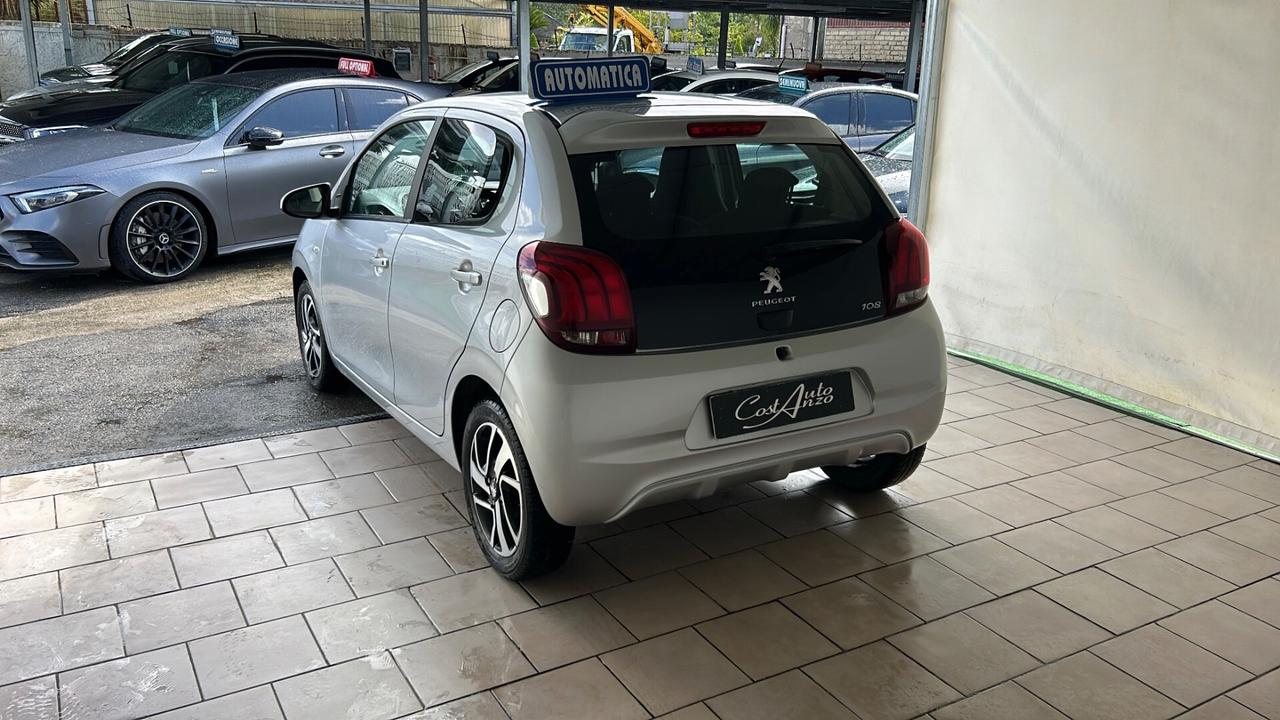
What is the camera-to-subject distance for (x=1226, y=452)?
4930 mm

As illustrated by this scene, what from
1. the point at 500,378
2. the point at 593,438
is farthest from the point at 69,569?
the point at 593,438

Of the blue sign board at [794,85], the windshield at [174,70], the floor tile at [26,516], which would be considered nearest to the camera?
the floor tile at [26,516]

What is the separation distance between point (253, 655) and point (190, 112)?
6.83 meters

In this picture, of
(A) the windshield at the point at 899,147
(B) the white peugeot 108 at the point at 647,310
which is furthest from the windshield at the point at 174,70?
(B) the white peugeot 108 at the point at 647,310

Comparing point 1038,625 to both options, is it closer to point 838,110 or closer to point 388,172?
point 388,172

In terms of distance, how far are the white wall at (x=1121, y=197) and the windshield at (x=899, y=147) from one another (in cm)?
315

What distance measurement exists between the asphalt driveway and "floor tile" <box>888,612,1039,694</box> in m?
3.01

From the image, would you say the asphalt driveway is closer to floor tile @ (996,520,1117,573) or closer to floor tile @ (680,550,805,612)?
floor tile @ (680,550,805,612)

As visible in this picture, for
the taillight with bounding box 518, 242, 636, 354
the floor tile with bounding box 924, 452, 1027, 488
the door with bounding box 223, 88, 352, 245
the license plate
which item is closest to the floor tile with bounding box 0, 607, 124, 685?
the taillight with bounding box 518, 242, 636, 354

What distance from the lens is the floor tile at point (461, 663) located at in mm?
3031

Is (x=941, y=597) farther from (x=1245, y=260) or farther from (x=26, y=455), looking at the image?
(x=26, y=455)

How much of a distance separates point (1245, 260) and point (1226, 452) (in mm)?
893

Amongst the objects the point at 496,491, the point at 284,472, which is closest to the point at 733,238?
the point at 496,491

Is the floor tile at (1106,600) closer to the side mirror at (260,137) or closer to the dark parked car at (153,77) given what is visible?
the side mirror at (260,137)
